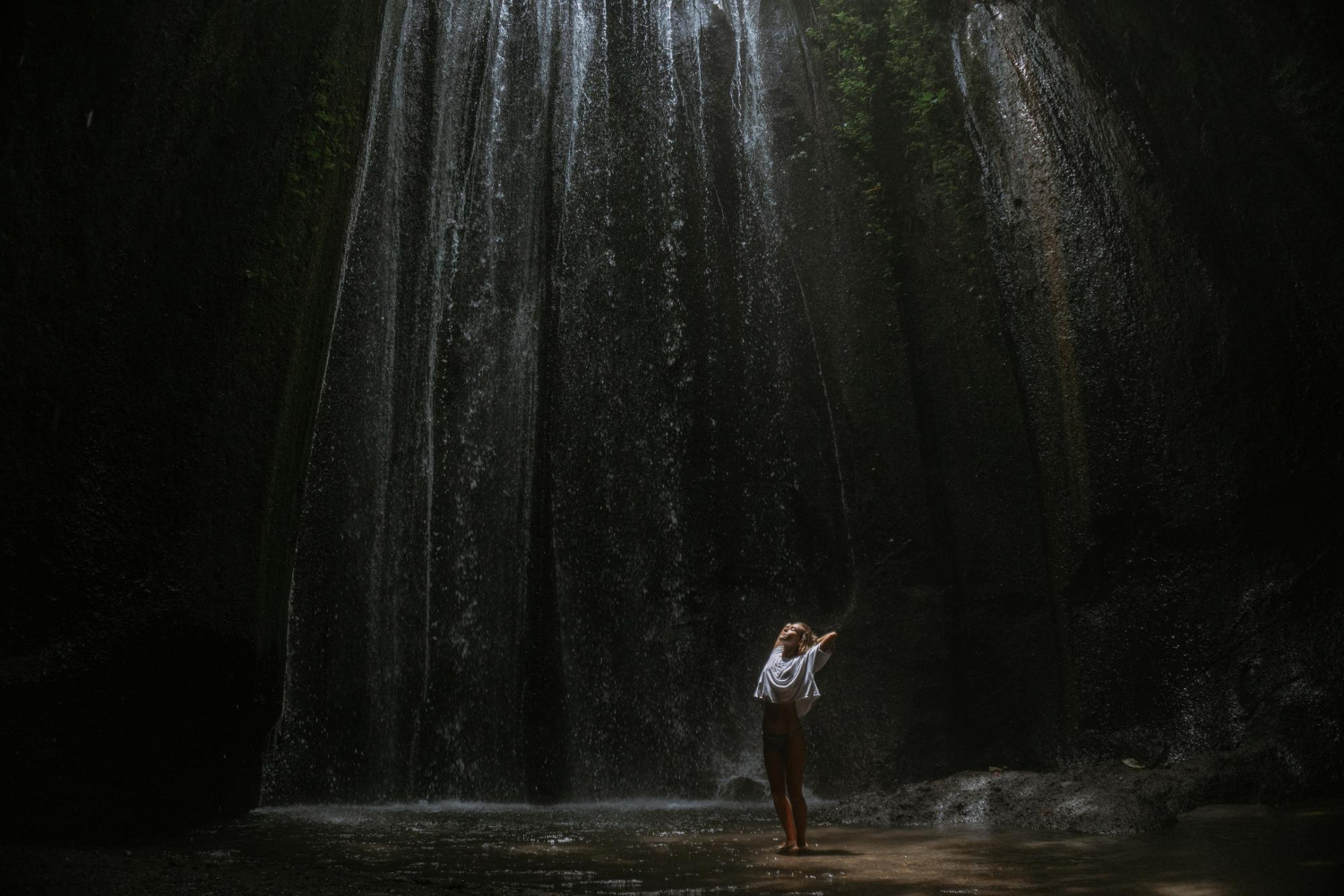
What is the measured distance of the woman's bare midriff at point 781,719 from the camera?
18.5 ft

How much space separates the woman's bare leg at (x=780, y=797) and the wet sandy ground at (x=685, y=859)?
12cm

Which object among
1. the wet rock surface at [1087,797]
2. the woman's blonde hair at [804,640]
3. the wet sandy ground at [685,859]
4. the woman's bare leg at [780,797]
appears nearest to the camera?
the wet sandy ground at [685,859]

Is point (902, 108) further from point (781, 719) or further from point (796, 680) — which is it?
point (781, 719)

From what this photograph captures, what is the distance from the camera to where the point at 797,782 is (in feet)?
17.5

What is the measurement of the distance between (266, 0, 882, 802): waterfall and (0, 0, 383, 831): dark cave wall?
3.60m

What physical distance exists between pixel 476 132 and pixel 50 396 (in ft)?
24.4

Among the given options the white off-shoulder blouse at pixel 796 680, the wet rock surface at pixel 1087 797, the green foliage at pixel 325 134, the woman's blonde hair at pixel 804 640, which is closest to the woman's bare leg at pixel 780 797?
the white off-shoulder blouse at pixel 796 680

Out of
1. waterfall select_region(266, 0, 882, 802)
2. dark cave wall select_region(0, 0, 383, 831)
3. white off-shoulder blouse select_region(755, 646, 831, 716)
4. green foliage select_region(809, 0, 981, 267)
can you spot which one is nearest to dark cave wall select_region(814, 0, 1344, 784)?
green foliage select_region(809, 0, 981, 267)

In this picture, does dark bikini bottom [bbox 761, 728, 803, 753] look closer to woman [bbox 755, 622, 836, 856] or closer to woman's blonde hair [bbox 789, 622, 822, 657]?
woman [bbox 755, 622, 836, 856]

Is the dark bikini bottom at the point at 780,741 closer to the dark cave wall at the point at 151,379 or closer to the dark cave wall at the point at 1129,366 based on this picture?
the dark cave wall at the point at 1129,366

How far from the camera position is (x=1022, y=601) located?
343 inches

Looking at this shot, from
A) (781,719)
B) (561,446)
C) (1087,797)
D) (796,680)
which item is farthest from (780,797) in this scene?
(561,446)

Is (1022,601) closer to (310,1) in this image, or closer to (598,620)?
(598,620)

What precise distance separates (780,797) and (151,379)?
4052 millimetres
